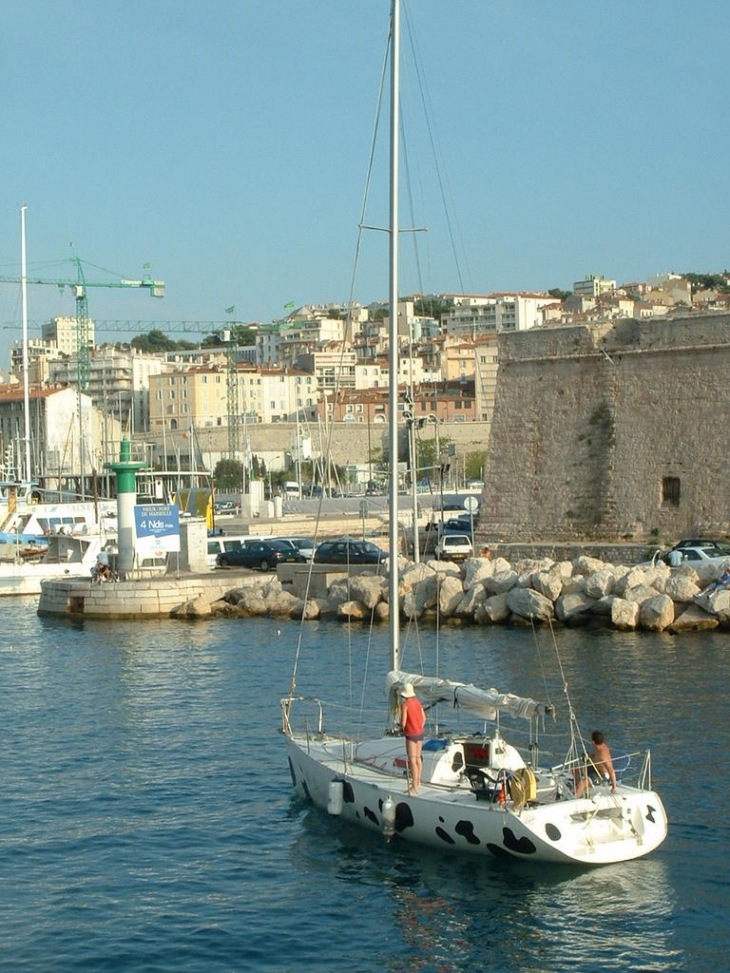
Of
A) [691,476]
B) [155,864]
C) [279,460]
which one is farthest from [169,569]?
[279,460]

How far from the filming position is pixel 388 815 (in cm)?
1245

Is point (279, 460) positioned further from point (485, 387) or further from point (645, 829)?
point (645, 829)

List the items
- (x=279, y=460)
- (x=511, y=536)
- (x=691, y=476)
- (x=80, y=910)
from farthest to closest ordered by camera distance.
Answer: (x=279, y=460)
(x=511, y=536)
(x=691, y=476)
(x=80, y=910)

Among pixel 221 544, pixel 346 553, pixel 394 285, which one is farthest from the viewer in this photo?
pixel 221 544

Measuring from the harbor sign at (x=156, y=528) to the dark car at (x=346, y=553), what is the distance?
134 inches

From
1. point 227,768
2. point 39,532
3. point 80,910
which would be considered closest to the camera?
point 80,910

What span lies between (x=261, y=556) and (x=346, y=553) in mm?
3699

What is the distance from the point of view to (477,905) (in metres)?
11.1

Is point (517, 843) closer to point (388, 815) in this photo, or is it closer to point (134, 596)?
point (388, 815)

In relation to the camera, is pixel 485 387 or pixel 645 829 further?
pixel 485 387

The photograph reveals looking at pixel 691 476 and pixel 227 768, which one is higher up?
pixel 691 476

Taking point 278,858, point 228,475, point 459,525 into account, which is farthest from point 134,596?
point 228,475

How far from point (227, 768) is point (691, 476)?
56.1ft

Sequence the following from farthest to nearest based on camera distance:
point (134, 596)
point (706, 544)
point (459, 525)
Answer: point (459, 525) < point (134, 596) < point (706, 544)
